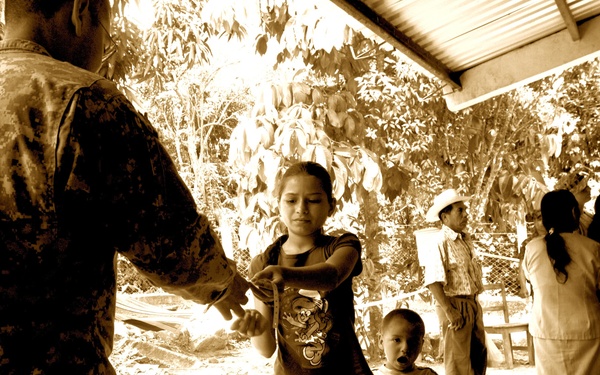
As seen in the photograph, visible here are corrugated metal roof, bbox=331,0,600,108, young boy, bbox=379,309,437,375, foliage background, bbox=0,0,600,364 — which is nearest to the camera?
young boy, bbox=379,309,437,375

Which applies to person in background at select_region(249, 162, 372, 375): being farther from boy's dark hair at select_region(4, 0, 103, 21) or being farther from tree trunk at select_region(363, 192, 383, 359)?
tree trunk at select_region(363, 192, 383, 359)

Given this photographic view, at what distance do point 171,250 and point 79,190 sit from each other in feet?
0.64

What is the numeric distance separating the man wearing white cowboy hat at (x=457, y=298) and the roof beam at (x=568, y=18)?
1.44 meters

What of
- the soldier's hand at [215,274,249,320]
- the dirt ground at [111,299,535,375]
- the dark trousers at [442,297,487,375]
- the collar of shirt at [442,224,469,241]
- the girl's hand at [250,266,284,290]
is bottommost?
the dirt ground at [111,299,535,375]

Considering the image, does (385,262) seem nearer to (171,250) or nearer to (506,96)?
(506,96)

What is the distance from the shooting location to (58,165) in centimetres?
106

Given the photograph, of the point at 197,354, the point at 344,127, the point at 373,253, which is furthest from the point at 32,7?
the point at 197,354

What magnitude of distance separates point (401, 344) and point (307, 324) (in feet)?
3.64

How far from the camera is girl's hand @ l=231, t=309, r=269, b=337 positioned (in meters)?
1.46

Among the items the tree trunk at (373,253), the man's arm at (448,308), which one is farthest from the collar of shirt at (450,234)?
the tree trunk at (373,253)

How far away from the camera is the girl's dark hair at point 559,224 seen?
4.04 meters

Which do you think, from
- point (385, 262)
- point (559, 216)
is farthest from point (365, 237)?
point (559, 216)

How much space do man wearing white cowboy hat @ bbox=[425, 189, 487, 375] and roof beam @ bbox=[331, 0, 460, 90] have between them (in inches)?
40.7

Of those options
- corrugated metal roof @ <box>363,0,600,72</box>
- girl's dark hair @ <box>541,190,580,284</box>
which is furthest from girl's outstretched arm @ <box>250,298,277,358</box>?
girl's dark hair @ <box>541,190,580,284</box>
